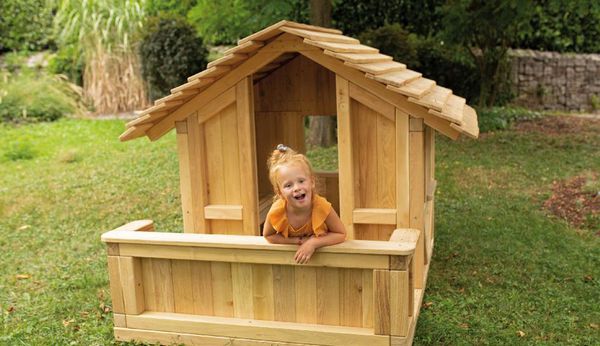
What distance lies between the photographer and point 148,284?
4.19 m

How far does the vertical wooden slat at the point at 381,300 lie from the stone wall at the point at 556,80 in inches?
478

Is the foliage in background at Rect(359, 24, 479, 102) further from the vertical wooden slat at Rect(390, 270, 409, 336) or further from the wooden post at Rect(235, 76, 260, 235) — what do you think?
the vertical wooden slat at Rect(390, 270, 409, 336)

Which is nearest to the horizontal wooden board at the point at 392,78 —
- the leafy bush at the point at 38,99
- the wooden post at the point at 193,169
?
the wooden post at the point at 193,169

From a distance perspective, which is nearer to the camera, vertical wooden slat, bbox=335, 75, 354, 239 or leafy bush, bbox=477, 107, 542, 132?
vertical wooden slat, bbox=335, 75, 354, 239

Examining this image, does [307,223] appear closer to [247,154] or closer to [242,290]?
[242,290]

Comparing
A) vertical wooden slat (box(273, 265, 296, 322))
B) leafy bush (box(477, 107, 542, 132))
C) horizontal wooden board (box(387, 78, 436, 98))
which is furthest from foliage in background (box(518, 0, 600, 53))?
vertical wooden slat (box(273, 265, 296, 322))

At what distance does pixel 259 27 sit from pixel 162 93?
5.25 metres

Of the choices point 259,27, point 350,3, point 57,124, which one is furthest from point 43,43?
point 259,27

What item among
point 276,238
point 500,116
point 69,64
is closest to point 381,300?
point 276,238

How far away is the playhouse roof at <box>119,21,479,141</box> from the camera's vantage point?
407cm

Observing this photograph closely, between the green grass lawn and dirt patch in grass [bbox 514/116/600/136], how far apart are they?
45cm

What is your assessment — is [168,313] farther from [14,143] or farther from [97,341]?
[14,143]

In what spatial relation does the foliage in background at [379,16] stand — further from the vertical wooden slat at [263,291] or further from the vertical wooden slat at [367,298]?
the vertical wooden slat at [367,298]

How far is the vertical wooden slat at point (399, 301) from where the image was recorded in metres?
3.59
